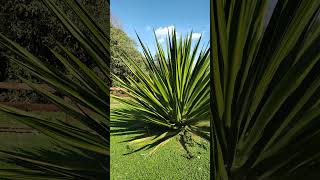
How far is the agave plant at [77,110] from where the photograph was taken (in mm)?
731

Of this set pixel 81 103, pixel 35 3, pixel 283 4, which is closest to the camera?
pixel 283 4

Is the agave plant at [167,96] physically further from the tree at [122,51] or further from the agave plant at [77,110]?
the agave plant at [77,110]

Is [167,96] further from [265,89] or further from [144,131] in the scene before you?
[265,89]

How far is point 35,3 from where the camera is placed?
7766mm

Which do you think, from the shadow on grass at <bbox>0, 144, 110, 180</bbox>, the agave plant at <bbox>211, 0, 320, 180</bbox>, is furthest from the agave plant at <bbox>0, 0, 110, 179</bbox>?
the agave plant at <bbox>211, 0, 320, 180</bbox>

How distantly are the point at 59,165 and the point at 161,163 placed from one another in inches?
8.8

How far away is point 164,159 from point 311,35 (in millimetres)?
448

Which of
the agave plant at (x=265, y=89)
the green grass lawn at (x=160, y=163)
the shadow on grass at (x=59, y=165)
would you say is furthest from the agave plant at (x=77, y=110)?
the agave plant at (x=265, y=89)

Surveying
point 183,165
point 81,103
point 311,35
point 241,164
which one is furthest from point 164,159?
point 311,35

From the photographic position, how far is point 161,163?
894 millimetres

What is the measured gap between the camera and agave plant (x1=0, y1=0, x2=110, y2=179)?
28.8 inches

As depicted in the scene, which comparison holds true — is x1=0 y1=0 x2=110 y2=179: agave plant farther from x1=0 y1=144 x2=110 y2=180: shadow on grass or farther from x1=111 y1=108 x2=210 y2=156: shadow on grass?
x1=111 y1=108 x2=210 y2=156: shadow on grass

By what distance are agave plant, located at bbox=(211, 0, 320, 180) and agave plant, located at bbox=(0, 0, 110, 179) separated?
0.85 feet

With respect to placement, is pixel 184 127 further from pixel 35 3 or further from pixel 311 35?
pixel 35 3
